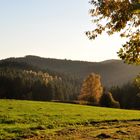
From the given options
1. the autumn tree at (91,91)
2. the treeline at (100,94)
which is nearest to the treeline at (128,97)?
the treeline at (100,94)

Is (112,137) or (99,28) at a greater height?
(99,28)

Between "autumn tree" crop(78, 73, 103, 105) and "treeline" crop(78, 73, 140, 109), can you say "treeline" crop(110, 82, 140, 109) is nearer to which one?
Answer: "treeline" crop(78, 73, 140, 109)

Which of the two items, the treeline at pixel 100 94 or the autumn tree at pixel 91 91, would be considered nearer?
the treeline at pixel 100 94

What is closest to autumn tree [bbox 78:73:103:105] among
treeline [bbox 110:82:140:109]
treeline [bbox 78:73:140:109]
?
treeline [bbox 78:73:140:109]

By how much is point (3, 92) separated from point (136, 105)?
2702 inches

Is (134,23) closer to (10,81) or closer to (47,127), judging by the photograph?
(47,127)

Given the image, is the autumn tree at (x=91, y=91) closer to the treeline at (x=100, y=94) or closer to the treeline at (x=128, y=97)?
the treeline at (x=100, y=94)

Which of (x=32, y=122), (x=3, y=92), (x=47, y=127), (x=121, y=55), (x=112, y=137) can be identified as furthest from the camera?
(x=3, y=92)

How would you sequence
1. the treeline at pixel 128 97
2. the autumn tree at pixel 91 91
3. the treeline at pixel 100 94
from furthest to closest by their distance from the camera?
the treeline at pixel 128 97 → the autumn tree at pixel 91 91 → the treeline at pixel 100 94

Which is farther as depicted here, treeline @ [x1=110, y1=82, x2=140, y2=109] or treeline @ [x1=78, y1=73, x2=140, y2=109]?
treeline @ [x1=110, y1=82, x2=140, y2=109]

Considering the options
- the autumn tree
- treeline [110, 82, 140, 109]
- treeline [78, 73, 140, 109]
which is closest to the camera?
treeline [78, 73, 140, 109]

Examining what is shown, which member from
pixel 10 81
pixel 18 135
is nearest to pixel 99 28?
pixel 18 135

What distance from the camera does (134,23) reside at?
26328 mm

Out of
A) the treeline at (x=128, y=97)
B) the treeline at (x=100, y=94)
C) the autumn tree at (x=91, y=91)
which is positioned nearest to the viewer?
the treeline at (x=100, y=94)
